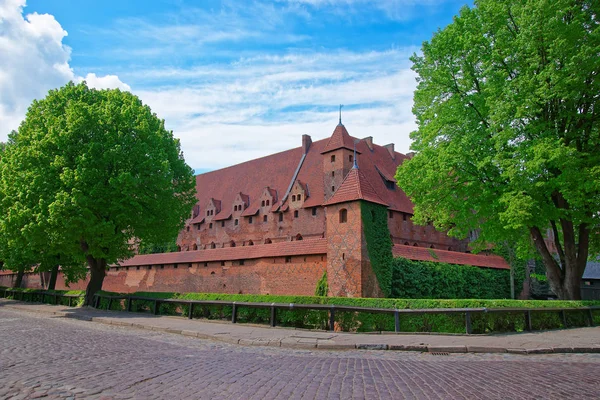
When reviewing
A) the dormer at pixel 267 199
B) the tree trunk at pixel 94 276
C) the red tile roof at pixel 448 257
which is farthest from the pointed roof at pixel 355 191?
the dormer at pixel 267 199

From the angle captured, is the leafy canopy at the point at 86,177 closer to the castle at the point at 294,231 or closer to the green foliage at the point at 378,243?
the castle at the point at 294,231

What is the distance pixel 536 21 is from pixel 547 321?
37.4ft

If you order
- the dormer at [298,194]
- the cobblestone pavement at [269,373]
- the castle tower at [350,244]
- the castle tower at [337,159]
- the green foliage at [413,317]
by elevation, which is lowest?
the cobblestone pavement at [269,373]

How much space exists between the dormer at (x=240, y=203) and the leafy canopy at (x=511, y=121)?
83.7 feet

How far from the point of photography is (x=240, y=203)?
4556cm

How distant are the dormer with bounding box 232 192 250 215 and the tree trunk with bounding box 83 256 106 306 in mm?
19519

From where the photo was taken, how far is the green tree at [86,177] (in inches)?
848

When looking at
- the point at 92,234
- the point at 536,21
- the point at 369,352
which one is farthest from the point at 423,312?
the point at 92,234

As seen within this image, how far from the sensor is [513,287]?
1321 inches

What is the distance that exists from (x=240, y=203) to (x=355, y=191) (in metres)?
25.9

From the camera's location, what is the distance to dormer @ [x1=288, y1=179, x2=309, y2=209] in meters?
39.3

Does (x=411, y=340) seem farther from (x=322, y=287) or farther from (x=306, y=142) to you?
(x=306, y=142)

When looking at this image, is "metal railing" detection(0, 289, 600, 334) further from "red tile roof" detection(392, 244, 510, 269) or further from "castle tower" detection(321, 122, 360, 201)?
"castle tower" detection(321, 122, 360, 201)

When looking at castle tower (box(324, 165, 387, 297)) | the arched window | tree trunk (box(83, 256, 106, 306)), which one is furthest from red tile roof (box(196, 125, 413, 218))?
tree trunk (box(83, 256, 106, 306))
